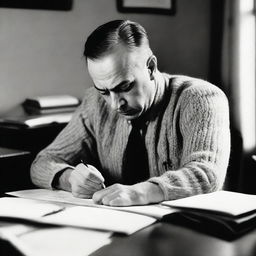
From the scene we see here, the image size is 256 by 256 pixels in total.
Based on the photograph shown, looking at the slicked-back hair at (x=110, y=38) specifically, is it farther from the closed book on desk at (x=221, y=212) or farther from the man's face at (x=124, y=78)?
the closed book on desk at (x=221, y=212)

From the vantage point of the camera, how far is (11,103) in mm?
2641

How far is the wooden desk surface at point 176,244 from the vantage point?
989 millimetres

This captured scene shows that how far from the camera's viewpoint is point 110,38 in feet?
5.36

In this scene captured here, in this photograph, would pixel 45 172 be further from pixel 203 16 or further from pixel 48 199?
pixel 203 16

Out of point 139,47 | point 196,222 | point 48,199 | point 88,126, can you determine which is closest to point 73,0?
point 88,126

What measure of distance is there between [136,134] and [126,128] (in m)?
0.05

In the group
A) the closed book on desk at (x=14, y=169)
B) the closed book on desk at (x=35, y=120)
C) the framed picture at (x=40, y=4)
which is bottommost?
the closed book on desk at (x=14, y=169)

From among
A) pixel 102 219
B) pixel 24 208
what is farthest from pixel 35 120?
pixel 102 219

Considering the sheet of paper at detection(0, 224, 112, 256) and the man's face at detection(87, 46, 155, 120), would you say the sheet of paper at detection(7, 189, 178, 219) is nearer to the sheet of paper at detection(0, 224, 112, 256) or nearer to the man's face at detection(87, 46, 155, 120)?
the sheet of paper at detection(0, 224, 112, 256)

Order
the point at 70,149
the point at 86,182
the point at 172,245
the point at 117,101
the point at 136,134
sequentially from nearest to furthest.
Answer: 1. the point at 172,245
2. the point at 86,182
3. the point at 117,101
4. the point at 136,134
5. the point at 70,149

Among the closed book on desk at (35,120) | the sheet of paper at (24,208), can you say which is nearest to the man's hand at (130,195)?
the sheet of paper at (24,208)

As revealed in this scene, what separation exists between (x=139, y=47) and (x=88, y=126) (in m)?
0.52

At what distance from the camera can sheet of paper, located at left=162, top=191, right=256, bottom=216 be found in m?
1.15

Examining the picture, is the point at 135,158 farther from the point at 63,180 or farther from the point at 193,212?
the point at 193,212
